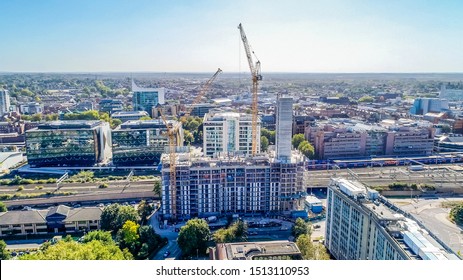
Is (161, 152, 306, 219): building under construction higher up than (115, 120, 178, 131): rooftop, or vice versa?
(115, 120, 178, 131): rooftop

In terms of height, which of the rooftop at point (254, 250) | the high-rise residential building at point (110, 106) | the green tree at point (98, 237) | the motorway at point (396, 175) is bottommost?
the motorway at point (396, 175)

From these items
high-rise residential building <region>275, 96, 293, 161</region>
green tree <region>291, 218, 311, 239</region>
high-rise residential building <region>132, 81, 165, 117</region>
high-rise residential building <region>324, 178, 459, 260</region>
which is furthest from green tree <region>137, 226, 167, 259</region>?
high-rise residential building <region>132, 81, 165, 117</region>

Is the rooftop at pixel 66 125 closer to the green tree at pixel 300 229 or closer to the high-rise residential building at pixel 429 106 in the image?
the green tree at pixel 300 229

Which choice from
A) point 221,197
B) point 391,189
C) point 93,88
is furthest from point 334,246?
point 93,88

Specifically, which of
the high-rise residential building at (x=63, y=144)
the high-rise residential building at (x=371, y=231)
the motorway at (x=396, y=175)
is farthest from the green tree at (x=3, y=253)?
the motorway at (x=396, y=175)

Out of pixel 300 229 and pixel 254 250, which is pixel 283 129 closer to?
pixel 300 229

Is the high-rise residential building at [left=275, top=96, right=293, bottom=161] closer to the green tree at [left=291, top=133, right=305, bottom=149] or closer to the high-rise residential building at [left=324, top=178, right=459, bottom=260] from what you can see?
the high-rise residential building at [left=324, top=178, right=459, bottom=260]
